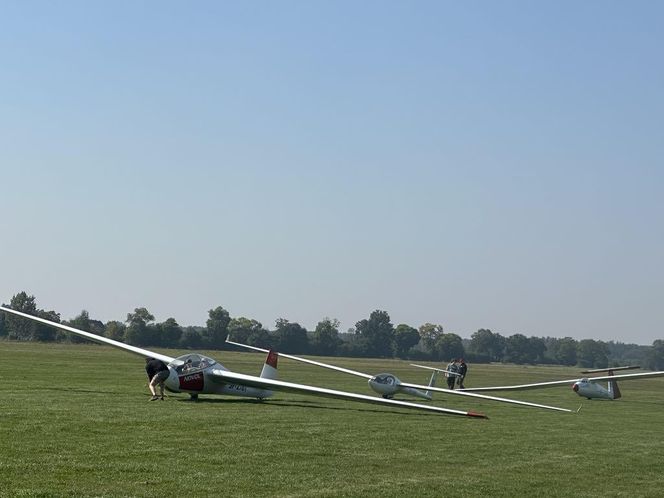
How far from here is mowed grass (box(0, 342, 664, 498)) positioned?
1064cm

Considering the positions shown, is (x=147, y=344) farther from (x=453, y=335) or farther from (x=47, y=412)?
(x=47, y=412)

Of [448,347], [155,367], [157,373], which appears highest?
[448,347]

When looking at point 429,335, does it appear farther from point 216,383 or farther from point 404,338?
point 216,383

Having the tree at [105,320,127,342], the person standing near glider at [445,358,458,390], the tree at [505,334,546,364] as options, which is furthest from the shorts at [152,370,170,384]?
the tree at [505,334,546,364]

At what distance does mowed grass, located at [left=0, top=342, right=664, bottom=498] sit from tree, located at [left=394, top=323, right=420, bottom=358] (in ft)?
485

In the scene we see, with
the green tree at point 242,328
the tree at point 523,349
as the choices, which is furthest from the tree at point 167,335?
the tree at point 523,349

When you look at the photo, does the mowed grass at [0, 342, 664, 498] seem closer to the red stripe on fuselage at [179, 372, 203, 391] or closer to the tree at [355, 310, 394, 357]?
the red stripe on fuselage at [179, 372, 203, 391]

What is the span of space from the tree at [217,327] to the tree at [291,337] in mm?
8897

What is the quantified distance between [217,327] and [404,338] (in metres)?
44.2

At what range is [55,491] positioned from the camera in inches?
369

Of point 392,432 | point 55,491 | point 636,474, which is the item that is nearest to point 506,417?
point 392,432

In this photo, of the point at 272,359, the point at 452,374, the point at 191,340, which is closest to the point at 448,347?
the point at 191,340

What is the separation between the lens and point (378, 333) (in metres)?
173

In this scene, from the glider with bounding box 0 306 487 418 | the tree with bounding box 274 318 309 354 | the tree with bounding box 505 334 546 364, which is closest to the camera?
the glider with bounding box 0 306 487 418
